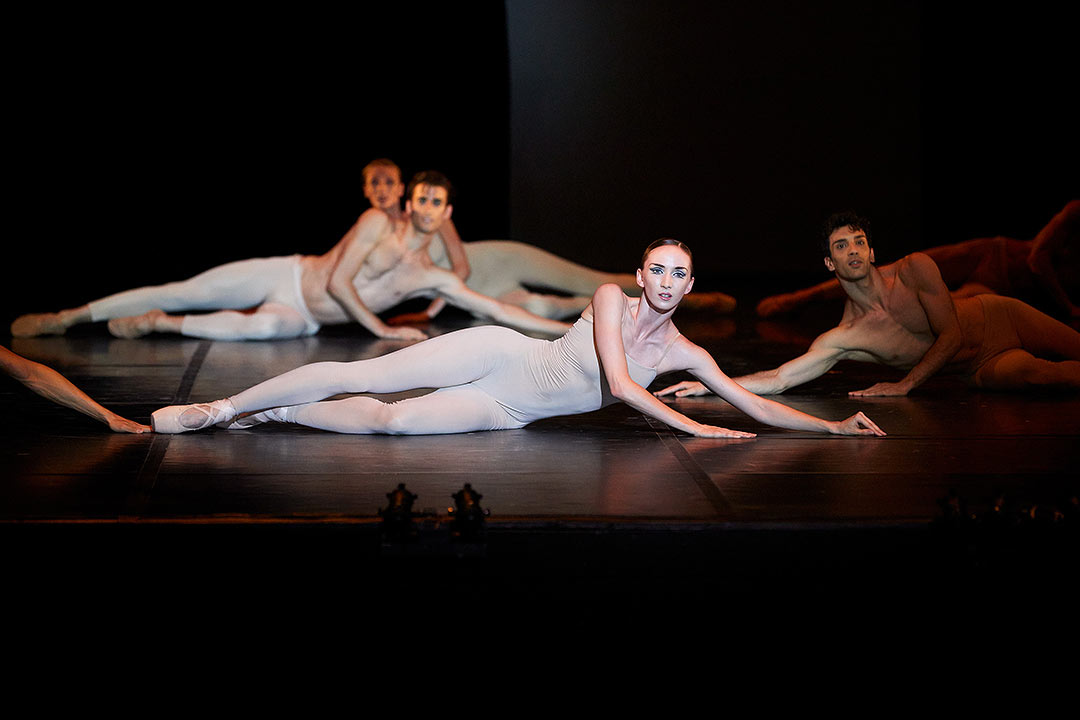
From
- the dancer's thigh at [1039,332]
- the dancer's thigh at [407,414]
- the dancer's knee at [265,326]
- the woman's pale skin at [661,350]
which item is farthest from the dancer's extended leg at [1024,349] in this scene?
the dancer's knee at [265,326]

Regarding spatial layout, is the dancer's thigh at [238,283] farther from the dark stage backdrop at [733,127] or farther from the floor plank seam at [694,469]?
the dark stage backdrop at [733,127]

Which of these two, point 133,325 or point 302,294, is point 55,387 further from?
point 302,294

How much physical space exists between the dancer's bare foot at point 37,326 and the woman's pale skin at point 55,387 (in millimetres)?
2794

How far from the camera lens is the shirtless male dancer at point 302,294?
6.45 metres

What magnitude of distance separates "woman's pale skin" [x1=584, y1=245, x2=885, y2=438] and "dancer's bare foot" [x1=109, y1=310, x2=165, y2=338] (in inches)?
138

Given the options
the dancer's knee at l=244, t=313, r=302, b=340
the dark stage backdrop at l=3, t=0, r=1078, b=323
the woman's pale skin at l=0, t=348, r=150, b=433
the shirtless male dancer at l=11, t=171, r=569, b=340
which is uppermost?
the dark stage backdrop at l=3, t=0, r=1078, b=323

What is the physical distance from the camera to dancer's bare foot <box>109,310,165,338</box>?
6477mm

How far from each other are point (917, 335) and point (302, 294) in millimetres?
3461

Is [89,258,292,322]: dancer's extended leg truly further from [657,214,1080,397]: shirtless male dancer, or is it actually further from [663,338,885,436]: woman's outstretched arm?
[663,338,885,436]: woman's outstretched arm

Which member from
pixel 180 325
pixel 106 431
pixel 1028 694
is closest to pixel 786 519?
pixel 1028 694

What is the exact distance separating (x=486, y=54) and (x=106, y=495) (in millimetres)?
7661

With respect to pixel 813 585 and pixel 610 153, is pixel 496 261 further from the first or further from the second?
pixel 813 585

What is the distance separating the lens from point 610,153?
1052cm

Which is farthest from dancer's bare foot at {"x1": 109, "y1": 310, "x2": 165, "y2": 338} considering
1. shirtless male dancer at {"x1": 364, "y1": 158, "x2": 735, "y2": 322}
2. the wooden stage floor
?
the wooden stage floor
